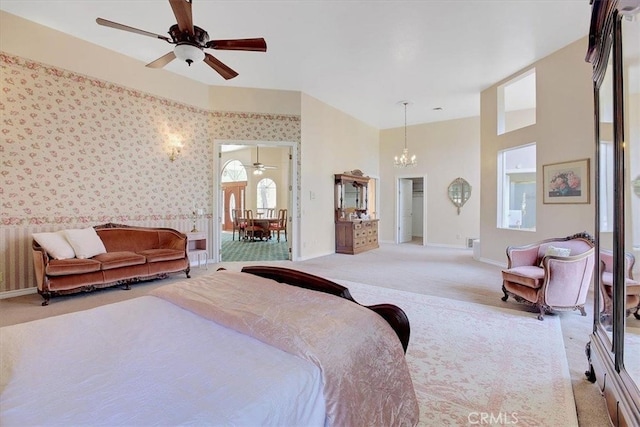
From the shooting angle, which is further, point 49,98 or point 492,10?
point 49,98

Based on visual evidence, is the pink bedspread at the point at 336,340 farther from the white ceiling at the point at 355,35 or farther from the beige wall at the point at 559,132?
the beige wall at the point at 559,132

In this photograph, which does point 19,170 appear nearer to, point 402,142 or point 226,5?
point 226,5

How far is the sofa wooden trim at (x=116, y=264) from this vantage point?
12.0 ft

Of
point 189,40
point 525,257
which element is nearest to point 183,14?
point 189,40

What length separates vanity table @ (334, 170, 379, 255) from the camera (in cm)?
752

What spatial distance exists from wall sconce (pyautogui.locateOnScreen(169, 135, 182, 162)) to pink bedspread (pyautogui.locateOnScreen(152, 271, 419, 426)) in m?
4.59

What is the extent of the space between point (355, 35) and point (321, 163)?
3.20 meters

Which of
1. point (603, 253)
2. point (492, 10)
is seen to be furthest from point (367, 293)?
point (492, 10)

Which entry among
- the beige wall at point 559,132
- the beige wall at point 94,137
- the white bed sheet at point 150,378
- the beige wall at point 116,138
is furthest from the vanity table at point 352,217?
the white bed sheet at point 150,378

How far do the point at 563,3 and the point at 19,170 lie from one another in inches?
273

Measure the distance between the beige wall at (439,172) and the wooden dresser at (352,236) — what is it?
1.98 m

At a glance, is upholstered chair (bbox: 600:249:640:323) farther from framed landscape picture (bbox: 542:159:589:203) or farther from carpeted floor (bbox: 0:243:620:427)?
framed landscape picture (bbox: 542:159:589:203)

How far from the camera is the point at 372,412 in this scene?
1.23 m

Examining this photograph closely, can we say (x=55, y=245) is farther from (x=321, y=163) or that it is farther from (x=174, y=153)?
(x=321, y=163)
